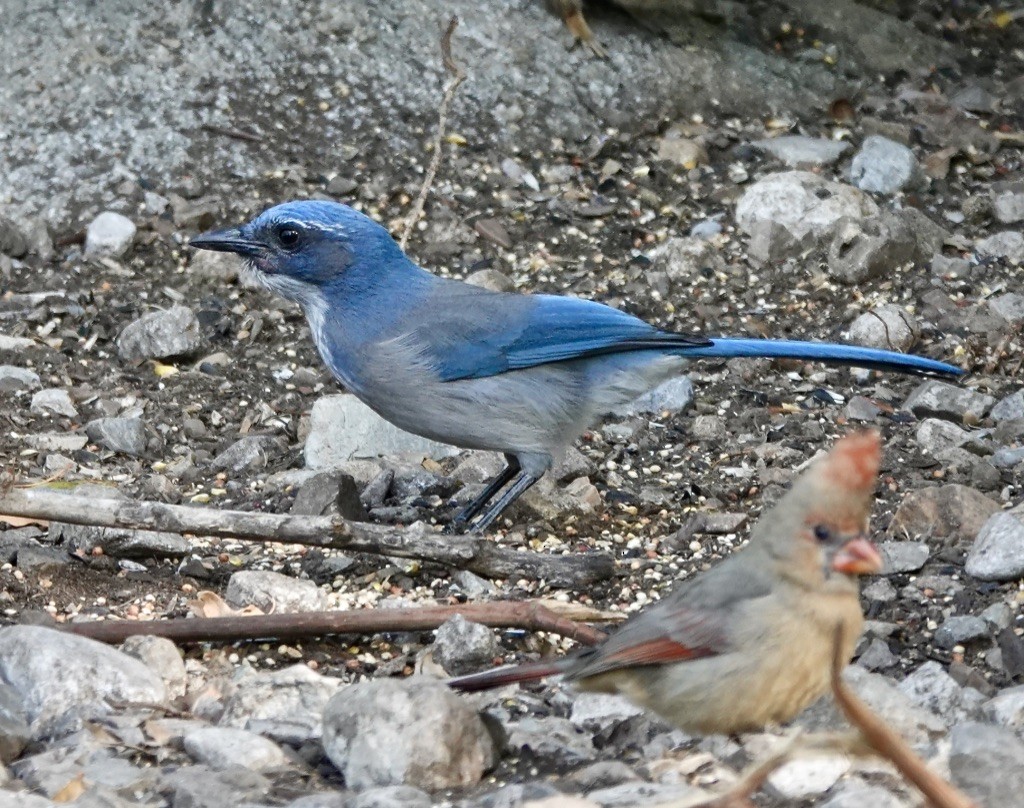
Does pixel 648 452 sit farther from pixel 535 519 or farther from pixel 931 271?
pixel 931 271

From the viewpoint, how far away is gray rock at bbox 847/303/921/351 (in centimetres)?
566

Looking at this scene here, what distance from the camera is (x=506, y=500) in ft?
15.6

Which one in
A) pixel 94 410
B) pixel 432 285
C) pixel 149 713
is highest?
pixel 432 285

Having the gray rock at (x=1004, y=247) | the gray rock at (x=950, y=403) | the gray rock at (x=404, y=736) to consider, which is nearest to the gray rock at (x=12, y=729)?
the gray rock at (x=404, y=736)

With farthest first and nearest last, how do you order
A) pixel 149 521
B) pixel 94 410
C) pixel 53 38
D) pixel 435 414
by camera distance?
pixel 53 38, pixel 94 410, pixel 435 414, pixel 149 521

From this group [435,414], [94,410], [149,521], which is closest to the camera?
[149,521]

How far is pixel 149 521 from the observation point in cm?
393

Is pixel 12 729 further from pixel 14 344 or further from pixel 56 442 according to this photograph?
pixel 14 344

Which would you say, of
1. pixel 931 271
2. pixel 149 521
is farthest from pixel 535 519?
pixel 931 271

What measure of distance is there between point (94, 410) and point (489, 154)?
220cm

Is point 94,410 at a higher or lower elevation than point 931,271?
lower

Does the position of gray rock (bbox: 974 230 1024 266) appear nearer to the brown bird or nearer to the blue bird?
the blue bird

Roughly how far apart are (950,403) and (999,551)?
127 centimetres

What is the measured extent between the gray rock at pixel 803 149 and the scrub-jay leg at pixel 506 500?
8.61 feet
